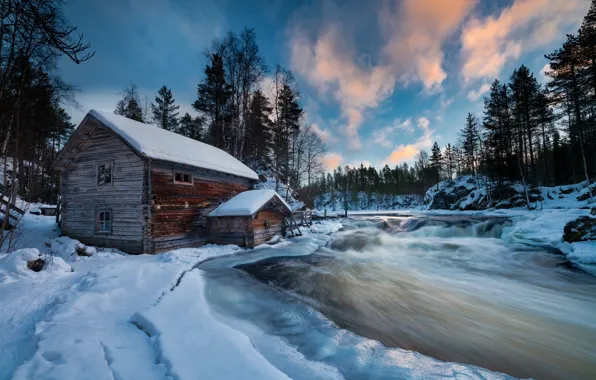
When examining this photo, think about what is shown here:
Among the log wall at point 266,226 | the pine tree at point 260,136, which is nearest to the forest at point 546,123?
the pine tree at point 260,136

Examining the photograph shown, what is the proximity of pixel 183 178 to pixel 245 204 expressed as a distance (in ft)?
11.9

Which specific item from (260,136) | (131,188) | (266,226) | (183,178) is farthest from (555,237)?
(260,136)

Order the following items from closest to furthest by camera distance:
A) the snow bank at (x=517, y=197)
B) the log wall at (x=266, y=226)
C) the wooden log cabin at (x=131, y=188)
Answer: the wooden log cabin at (x=131, y=188) < the log wall at (x=266, y=226) < the snow bank at (x=517, y=197)

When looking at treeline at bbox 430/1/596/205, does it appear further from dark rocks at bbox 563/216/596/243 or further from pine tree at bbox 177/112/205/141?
pine tree at bbox 177/112/205/141

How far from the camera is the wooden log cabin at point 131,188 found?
34.8ft

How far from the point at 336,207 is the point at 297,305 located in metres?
74.2

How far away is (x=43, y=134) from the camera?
2303cm

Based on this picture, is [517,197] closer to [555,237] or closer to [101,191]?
[555,237]

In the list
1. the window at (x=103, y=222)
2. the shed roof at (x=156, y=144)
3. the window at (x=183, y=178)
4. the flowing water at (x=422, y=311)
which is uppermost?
the shed roof at (x=156, y=144)

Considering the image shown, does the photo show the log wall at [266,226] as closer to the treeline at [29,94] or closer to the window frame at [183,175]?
the window frame at [183,175]

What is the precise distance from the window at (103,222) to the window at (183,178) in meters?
3.60

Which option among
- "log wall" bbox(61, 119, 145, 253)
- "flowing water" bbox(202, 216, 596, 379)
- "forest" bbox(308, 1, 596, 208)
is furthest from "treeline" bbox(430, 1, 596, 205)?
"log wall" bbox(61, 119, 145, 253)

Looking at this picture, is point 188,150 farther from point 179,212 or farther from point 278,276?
point 278,276

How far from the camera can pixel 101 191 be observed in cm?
1160
